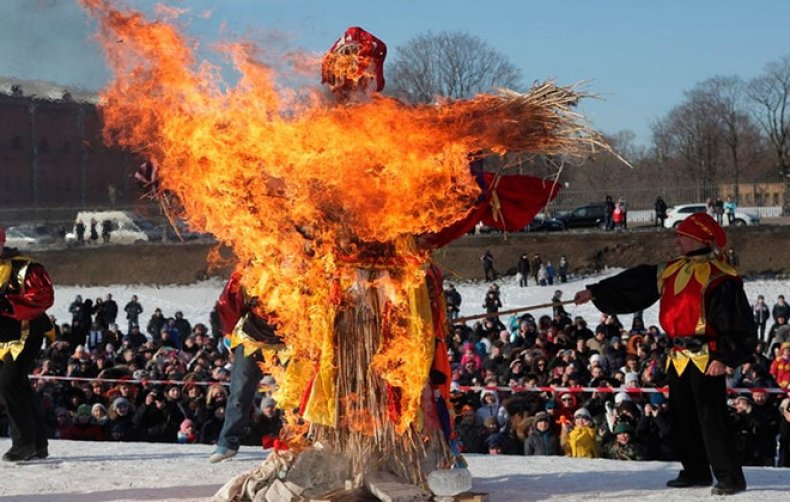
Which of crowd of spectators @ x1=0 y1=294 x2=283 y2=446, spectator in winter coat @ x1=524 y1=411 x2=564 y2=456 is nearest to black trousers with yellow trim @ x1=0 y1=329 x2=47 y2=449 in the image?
crowd of spectators @ x1=0 y1=294 x2=283 y2=446

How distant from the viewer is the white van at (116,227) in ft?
152

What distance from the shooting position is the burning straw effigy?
21.8 feet

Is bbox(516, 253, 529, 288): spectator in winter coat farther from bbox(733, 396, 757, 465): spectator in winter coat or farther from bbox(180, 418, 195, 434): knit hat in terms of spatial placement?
bbox(733, 396, 757, 465): spectator in winter coat

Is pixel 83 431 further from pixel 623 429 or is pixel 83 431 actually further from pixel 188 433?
pixel 623 429

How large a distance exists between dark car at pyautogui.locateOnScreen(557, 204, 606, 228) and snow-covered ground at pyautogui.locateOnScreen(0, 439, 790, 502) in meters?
37.9

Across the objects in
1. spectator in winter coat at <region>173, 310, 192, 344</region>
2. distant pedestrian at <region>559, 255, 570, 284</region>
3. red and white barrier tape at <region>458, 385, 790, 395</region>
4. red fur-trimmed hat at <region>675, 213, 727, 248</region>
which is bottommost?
red and white barrier tape at <region>458, 385, 790, 395</region>

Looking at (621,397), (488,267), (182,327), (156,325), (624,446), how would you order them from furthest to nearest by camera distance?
1. (488,267)
2. (156,325)
3. (182,327)
4. (621,397)
5. (624,446)

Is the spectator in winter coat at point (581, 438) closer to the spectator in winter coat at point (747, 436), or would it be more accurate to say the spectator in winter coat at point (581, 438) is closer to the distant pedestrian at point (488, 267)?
the spectator in winter coat at point (747, 436)

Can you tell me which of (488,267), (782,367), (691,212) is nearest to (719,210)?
(691,212)

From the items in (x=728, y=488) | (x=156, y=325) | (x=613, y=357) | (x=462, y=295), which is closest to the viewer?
(x=728, y=488)

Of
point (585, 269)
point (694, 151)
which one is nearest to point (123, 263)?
point (585, 269)

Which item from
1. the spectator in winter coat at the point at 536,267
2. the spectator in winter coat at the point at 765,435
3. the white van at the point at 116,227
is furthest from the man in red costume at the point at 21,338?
the white van at the point at 116,227

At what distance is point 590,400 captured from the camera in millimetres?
12617

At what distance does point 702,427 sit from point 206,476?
3335 mm
